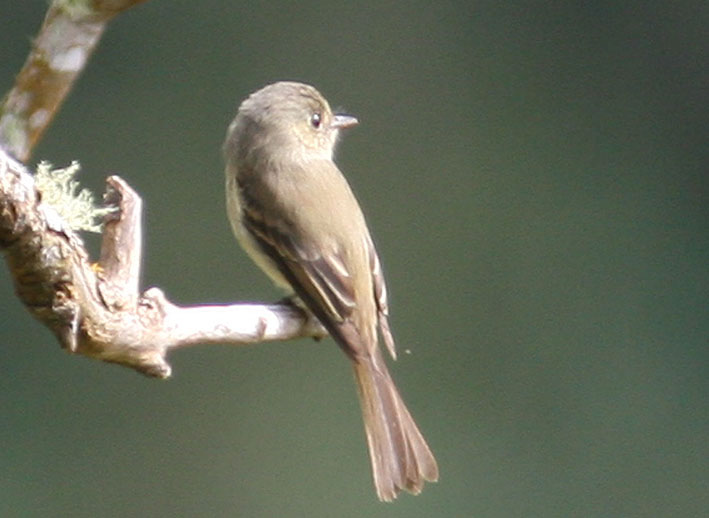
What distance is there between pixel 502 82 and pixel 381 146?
0.67 meters

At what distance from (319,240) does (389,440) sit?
1.86 ft

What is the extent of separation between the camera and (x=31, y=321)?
6918 millimetres

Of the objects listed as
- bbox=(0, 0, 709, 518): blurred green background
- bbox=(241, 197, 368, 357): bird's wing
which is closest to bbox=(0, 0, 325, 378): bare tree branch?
bbox=(241, 197, 368, 357): bird's wing

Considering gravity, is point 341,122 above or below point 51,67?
below

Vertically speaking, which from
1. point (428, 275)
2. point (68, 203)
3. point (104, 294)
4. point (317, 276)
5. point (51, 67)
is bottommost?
point (428, 275)

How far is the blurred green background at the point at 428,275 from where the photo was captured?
7070mm

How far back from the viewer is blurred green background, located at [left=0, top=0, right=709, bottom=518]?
7.07 metres

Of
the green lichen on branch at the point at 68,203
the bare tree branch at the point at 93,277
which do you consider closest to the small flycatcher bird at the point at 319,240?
the bare tree branch at the point at 93,277

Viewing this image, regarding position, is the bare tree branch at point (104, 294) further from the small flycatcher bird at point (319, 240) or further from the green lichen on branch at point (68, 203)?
the small flycatcher bird at point (319, 240)

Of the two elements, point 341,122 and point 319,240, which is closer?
point 319,240

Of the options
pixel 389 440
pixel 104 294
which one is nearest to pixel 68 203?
pixel 104 294

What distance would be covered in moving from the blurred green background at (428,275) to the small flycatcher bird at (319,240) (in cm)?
200

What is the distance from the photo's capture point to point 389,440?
14.3 feet

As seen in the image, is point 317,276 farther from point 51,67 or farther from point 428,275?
point 428,275
